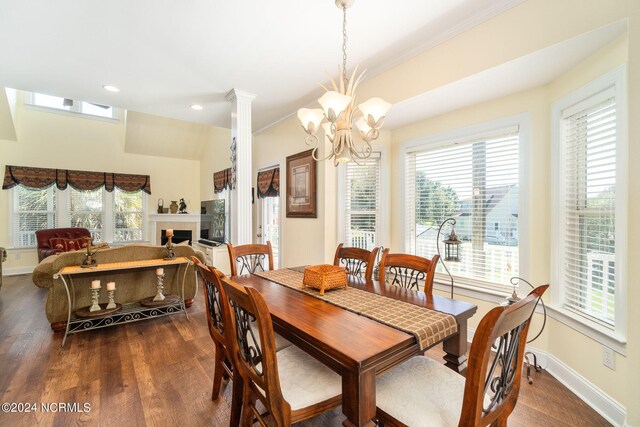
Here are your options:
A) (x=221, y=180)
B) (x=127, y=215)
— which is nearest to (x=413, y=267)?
(x=221, y=180)

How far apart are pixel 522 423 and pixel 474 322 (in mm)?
1123

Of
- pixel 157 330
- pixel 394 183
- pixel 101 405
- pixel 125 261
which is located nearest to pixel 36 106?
pixel 125 261

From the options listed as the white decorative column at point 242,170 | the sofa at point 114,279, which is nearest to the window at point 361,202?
the white decorative column at point 242,170

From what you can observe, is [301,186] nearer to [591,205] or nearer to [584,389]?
[591,205]

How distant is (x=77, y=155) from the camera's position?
6477 mm

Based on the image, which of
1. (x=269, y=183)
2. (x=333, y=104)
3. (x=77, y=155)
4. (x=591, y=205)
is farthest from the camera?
(x=77, y=155)

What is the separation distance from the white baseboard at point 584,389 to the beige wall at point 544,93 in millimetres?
33

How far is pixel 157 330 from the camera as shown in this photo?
3.19m

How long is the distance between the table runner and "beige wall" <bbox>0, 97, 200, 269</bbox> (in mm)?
6856

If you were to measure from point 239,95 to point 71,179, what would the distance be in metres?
5.39

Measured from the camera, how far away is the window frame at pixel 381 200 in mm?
3588

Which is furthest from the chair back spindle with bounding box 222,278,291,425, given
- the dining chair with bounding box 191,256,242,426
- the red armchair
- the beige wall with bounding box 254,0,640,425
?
the red armchair

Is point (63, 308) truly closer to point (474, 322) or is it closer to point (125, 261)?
point (125, 261)

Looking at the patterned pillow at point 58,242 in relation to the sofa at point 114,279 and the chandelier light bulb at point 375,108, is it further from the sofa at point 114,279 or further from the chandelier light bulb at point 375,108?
the chandelier light bulb at point 375,108
